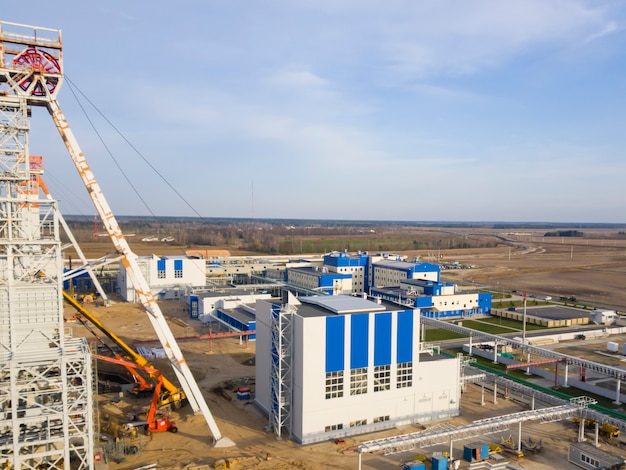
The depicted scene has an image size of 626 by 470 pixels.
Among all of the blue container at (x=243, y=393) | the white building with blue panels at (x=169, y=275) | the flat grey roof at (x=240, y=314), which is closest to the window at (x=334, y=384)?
the blue container at (x=243, y=393)

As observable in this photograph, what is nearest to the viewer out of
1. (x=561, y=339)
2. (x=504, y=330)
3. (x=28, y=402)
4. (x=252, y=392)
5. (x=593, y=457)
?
(x=28, y=402)

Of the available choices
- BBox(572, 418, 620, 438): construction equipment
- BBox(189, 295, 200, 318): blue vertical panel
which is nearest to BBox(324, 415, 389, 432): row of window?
BBox(572, 418, 620, 438): construction equipment

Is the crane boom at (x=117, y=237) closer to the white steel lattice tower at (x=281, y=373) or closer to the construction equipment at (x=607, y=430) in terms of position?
the white steel lattice tower at (x=281, y=373)

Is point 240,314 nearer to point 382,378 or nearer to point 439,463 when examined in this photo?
point 382,378

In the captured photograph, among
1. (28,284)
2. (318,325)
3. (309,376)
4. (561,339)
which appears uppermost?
(28,284)

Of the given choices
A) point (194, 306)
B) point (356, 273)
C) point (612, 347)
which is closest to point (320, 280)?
point (356, 273)

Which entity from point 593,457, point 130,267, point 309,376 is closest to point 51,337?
point 130,267

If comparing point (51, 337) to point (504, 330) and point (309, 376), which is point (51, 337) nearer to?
point (309, 376)
